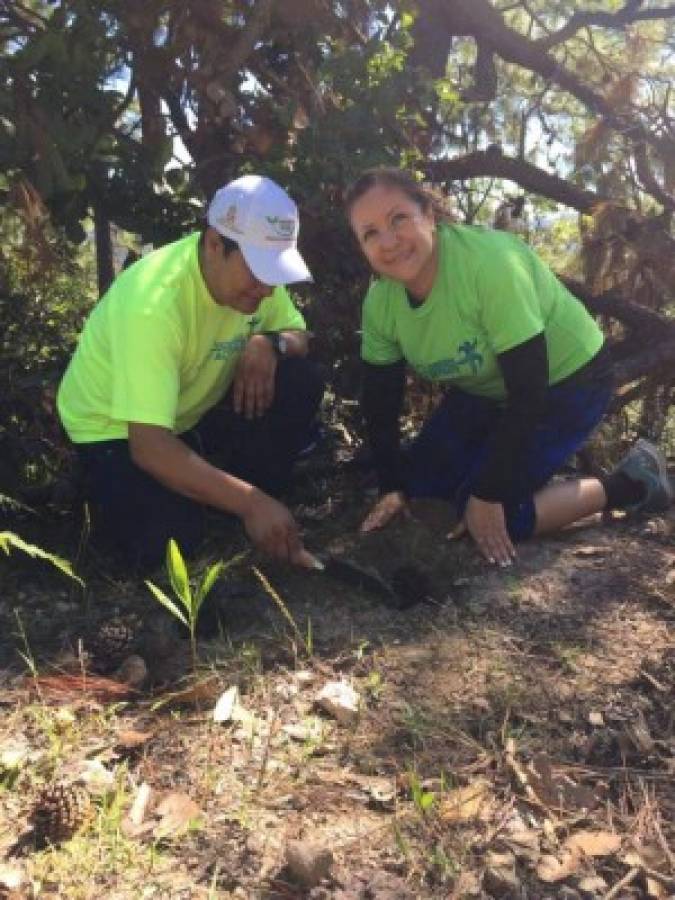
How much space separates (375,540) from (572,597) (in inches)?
28.2

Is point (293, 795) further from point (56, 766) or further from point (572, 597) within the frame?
point (572, 597)

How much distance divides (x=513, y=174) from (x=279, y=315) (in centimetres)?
179

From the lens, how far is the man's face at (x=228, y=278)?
102 inches

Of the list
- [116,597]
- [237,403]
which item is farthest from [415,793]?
[237,403]

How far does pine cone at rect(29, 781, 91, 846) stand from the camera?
1661mm

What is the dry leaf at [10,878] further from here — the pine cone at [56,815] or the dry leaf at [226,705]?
the dry leaf at [226,705]

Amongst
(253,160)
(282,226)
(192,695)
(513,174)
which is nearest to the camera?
(192,695)

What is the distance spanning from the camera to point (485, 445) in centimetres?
321

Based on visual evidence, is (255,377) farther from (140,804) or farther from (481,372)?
(140,804)

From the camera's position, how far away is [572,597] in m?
2.70

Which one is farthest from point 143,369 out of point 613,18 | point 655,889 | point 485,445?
point 613,18

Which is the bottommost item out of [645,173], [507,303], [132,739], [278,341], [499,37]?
[132,739]

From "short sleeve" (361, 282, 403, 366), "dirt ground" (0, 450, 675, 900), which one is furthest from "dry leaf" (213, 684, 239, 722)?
"short sleeve" (361, 282, 403, 366)

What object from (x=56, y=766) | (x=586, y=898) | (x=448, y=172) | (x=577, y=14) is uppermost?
(x=577, y=14)
